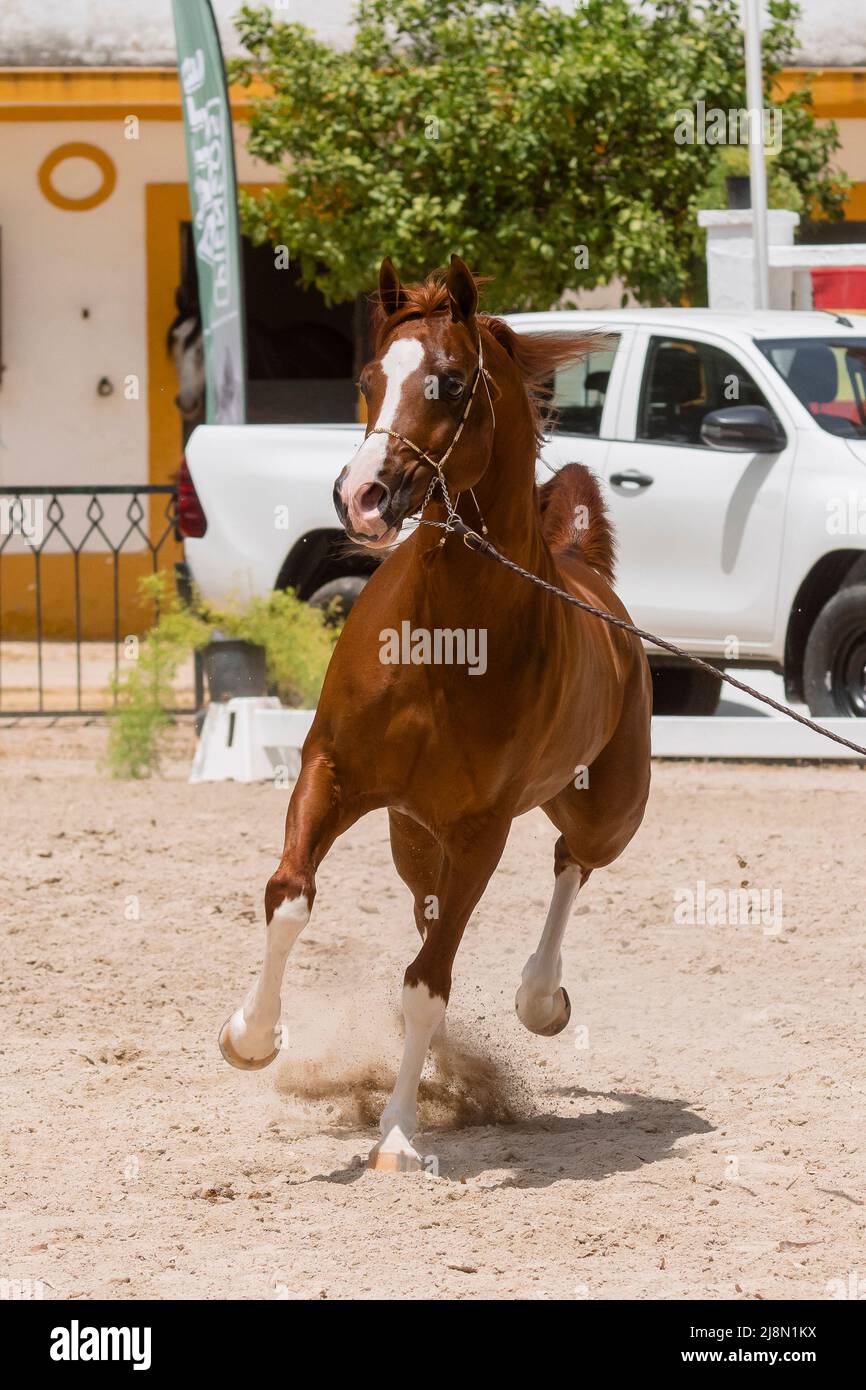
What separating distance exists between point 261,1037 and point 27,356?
11707 millimetres

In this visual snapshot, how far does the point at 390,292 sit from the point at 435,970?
→ 1.51 metres

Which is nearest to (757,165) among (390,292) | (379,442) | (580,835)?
(580,835)

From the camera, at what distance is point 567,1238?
4.05 m

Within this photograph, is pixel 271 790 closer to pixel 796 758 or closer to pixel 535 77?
pixel 796 758

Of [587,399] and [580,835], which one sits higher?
[587,399]

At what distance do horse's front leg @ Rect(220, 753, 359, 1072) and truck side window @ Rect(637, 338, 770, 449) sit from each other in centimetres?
566

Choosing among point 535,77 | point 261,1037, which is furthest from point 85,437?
point 261,1037

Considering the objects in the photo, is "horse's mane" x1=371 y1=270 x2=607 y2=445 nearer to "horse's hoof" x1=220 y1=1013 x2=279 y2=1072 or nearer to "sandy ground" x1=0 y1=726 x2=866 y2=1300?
"horse's hoof" x1=220 y1=1013 x2=279 y2=1072

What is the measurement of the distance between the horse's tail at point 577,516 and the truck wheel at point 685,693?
4.66m

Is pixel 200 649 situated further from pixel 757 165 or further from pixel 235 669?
pixel 757 165

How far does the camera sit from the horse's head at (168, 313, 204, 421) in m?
15.2

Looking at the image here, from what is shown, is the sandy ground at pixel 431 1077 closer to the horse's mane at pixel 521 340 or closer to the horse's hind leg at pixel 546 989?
the horse's hind leg at pixel 546 989

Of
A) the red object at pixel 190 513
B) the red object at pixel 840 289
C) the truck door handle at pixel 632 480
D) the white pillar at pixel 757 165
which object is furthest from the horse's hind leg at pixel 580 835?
the red object at pixel 840 289

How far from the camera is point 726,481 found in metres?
9.62
